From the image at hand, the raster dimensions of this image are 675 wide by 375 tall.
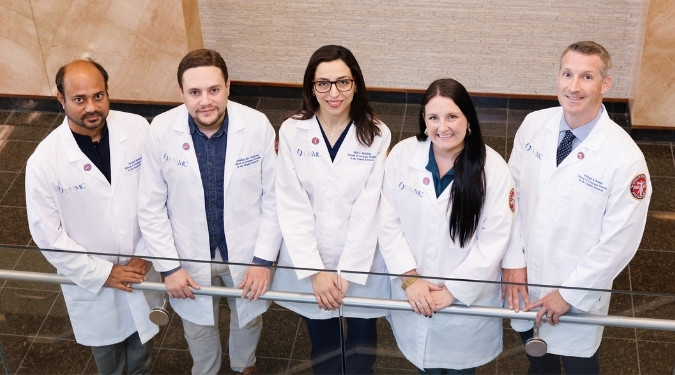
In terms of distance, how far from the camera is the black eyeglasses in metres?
3.62

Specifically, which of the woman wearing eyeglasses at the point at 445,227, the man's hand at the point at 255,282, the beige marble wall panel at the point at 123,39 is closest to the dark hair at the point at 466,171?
the woman wearing eyeglasses at the point at 445,227

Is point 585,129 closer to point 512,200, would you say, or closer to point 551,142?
point 551,142

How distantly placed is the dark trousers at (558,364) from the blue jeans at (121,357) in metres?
1.49

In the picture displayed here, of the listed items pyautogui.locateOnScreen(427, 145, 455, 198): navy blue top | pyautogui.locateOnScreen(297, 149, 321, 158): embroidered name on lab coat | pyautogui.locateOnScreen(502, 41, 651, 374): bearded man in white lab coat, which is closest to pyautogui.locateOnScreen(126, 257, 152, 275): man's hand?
pyautogui.locateOnScreen(297, 149, 321, 158): embroidered name on lab coat

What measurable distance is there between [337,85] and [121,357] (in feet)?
4.56

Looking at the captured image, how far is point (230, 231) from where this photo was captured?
3840 mm

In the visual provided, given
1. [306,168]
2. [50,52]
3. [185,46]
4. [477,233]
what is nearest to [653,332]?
[477,233]

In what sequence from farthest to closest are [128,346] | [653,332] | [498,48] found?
[498,48] < [128,346] < [653,332]

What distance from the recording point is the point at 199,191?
3760 mm

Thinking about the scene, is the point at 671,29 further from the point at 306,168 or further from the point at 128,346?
the point at 128,346

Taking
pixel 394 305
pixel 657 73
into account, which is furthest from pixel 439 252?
pixel 657 73

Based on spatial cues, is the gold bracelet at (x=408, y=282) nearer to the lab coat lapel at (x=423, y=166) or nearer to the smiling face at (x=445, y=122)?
the lab coat lapel at (x=423, y=166)

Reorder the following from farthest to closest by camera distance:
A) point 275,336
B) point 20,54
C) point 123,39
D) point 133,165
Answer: point 20,54
point 123,39
point 133,165
point 275,336

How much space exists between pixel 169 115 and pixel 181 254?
0.59m
